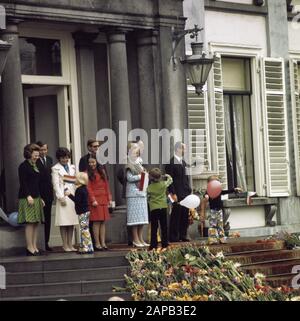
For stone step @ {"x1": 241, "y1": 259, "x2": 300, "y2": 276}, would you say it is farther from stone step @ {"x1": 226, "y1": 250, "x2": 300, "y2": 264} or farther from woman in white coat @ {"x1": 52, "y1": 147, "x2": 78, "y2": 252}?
woman in white coat @ {"x1": 52, "y1": 147, "x2": 78, "y2": 252}

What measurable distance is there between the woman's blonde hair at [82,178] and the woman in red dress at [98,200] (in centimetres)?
30

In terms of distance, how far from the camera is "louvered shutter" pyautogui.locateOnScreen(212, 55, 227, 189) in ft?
81.1

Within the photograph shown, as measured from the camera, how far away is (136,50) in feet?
75.9

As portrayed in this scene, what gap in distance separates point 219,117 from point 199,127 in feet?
→ 2.04

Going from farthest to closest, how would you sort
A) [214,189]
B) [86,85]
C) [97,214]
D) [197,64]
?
[86,85]
[197,64]
[214,189]
[97,214]

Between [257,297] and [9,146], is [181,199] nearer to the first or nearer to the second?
[9,146]

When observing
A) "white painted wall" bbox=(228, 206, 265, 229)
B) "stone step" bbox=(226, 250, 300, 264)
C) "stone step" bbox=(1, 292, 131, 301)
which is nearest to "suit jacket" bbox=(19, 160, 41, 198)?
"stone step" bbox=(1, 292, 131, 301)

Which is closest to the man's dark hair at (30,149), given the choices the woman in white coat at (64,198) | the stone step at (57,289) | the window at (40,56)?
the woman in white coat at (64,198)

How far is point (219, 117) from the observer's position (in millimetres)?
24891

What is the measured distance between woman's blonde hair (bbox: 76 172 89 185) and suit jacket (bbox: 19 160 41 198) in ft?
2.01

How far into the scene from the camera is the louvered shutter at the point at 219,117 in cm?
2473

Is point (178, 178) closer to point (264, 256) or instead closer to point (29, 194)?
point (264, 256)

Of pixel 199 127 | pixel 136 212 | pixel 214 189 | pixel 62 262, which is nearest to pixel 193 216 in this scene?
pixel 214 189
